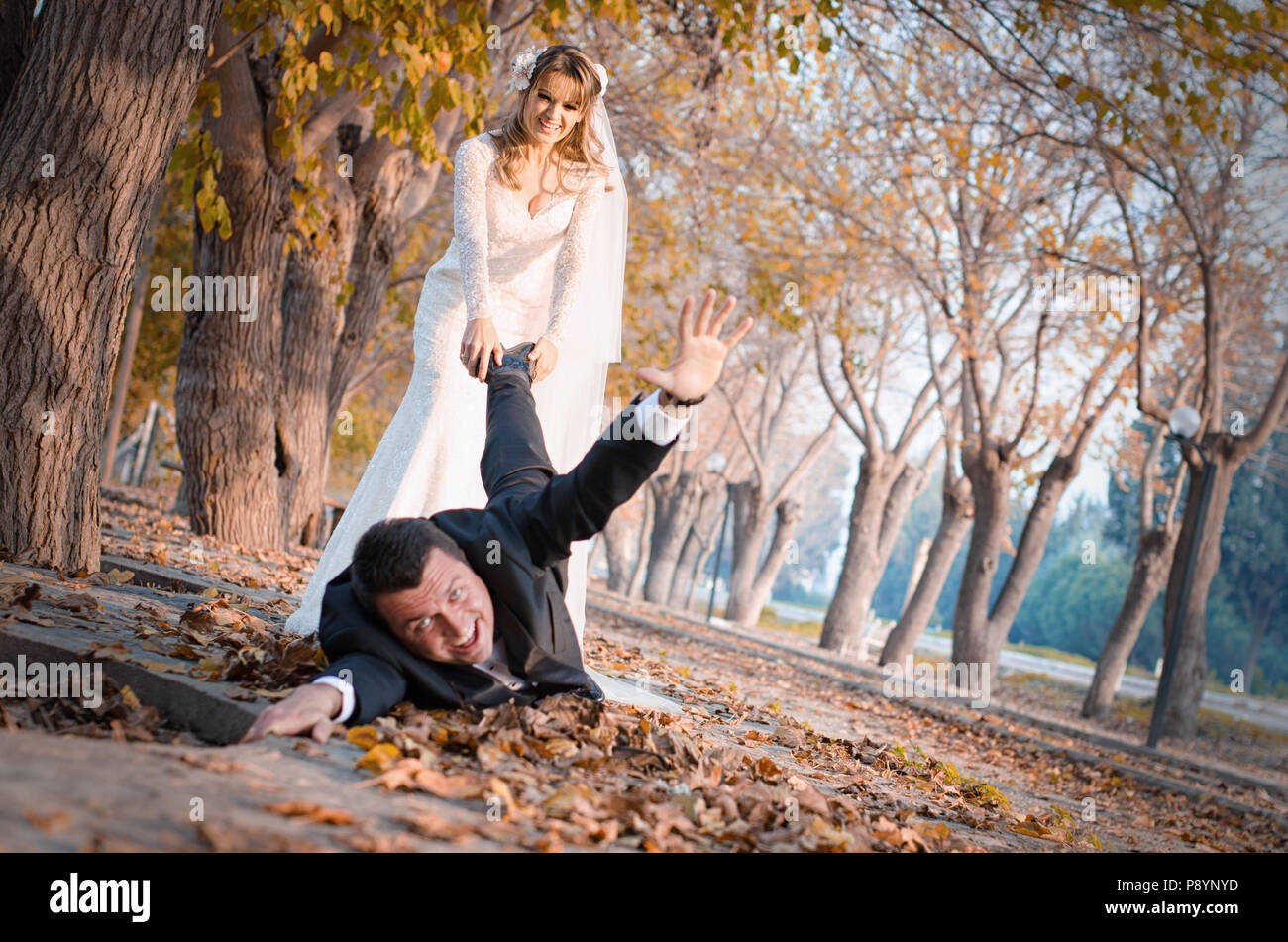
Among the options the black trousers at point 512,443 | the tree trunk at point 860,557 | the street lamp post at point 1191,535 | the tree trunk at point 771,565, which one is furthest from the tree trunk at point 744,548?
the black trousers at point 512,443

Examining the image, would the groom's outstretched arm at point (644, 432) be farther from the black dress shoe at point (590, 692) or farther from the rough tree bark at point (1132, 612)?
the rough tree bark at point (1132, 612)

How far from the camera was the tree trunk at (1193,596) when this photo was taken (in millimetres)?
13945

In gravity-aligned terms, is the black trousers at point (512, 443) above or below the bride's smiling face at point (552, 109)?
below

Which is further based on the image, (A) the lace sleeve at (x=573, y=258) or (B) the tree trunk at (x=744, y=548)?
(B) the tree trunk at (x=744, y=548)

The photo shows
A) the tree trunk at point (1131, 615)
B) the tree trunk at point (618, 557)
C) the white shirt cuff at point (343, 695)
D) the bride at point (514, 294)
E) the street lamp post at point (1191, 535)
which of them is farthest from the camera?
the tree trunk at point (618, 557)

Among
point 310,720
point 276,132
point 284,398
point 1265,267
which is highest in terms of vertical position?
point 1265,267

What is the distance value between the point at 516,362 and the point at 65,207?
7.21 ft

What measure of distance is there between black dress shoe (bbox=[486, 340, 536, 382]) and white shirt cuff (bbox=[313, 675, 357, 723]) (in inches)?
66.0

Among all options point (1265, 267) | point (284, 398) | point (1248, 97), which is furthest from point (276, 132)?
point (1265, 267)

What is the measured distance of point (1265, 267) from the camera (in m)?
19.7

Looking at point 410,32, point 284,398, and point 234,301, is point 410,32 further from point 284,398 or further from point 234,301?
point 284,398

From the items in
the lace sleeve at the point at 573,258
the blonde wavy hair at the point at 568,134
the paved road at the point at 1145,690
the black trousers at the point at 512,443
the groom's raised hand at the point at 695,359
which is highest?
the blonde wavy hair at the point at 568,134

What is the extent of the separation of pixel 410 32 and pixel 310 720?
533 cm

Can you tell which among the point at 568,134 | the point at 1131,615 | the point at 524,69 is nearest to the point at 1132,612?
the point at 1131,615
